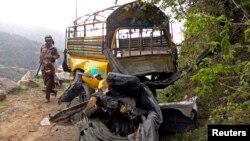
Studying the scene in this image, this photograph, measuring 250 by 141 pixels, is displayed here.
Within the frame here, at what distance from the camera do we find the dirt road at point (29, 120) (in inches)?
287

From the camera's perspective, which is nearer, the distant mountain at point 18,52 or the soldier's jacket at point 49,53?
the soldier's jacket at point 49,53

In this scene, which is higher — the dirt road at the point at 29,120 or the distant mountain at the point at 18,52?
the distant mountain at the point at 18,52

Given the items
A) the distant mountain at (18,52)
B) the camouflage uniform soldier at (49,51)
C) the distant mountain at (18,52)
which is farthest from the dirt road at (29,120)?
the distant mountain at (18,52)

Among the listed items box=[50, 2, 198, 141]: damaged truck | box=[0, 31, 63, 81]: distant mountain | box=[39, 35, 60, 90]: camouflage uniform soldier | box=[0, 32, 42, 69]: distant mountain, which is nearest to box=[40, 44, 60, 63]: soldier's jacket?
box=[39, 35, 60, 90]: camouflage uniform soldier

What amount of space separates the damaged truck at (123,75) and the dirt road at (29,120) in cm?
38

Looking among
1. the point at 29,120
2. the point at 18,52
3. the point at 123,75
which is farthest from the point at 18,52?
the point at 123,75

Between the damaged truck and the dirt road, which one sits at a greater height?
the damaged truck

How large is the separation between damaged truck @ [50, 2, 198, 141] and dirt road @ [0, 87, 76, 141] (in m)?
0.38

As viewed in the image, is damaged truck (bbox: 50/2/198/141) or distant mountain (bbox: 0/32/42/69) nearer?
damaged truck (bbox: 50/2/198/141)

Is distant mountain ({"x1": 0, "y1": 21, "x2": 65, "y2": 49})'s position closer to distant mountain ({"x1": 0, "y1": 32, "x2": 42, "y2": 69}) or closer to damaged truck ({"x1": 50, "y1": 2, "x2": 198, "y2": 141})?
distant mountain ({"x1": 0, "y1": 32, "x2": 42, "y2": 69})

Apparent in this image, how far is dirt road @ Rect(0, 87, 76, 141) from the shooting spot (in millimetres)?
7285

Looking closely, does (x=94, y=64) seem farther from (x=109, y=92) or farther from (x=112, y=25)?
(x=109, y=92)

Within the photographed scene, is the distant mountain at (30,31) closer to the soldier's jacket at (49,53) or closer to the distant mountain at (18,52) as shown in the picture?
the distant mountain at (18,52)

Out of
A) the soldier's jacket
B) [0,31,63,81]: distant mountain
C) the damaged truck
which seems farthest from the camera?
[0,31,63,81]: distant mountain
